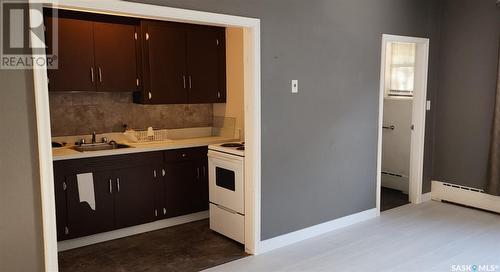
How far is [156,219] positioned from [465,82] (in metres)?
4.01

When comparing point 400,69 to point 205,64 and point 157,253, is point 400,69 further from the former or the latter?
point 157,253

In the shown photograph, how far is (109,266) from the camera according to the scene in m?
3.46

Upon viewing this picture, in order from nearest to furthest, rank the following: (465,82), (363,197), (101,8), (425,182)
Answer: (101,8), (363,197), (465,82), (425,182)

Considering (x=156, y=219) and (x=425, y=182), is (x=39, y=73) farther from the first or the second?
(x=425, y=182)

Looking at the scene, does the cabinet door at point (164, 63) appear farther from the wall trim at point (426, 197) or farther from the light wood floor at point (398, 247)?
the wall trim at point (426, 197)

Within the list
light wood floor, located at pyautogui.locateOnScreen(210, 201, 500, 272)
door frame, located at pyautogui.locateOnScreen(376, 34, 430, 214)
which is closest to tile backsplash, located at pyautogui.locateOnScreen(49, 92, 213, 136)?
light wood floor, located at pyautogui.locateOnScreen(210, 201, 500, 272)

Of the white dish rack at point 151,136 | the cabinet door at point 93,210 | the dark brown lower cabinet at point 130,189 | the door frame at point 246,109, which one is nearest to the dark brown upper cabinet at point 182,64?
the white dish rack at point 151,136

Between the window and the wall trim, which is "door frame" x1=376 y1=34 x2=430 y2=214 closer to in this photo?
the wall trim

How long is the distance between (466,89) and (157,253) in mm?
4072

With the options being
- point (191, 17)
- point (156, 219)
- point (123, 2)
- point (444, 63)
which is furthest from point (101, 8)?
point (444, 63)

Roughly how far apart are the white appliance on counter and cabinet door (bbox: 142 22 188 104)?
2.79 feet

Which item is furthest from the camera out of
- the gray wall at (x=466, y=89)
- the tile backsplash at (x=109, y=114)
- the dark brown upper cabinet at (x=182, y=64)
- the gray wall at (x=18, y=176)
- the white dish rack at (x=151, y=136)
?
the gray wall at (x=466, y=89)

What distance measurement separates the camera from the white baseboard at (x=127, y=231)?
384 cm

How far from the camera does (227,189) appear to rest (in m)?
3.96
